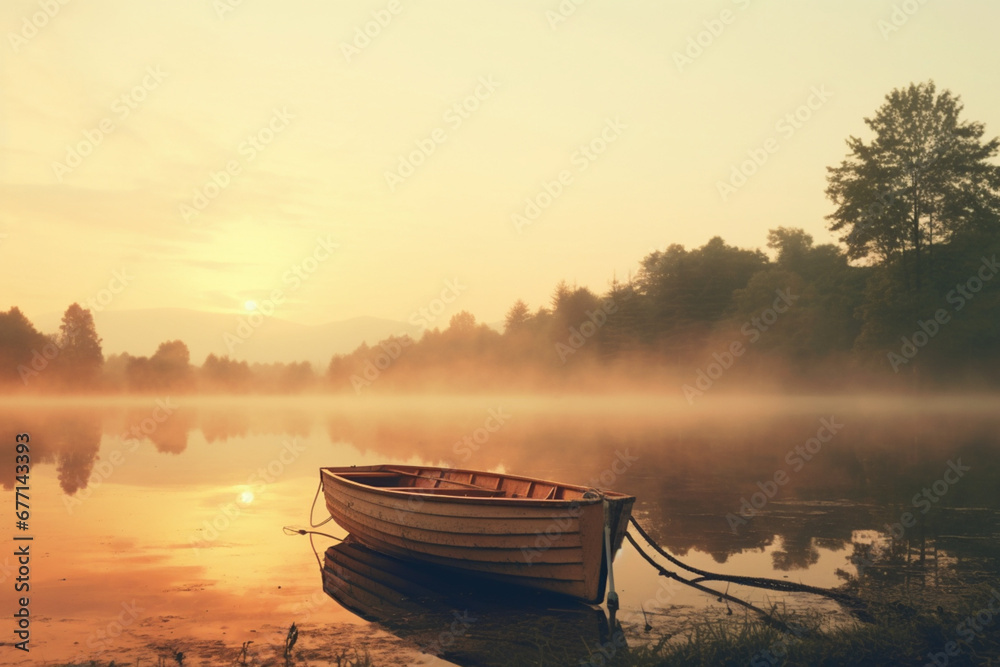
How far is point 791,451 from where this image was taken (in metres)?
30.2

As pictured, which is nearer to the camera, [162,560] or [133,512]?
[162,560]

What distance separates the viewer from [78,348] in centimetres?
11025

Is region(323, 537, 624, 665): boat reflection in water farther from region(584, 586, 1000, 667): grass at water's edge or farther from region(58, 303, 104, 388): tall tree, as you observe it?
region(58, 303, 104, 388): tall tree

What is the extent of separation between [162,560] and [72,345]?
110 m

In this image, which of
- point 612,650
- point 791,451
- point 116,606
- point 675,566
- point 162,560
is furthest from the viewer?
point 791,451

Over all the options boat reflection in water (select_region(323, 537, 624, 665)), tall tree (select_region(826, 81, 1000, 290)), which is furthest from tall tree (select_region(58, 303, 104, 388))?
boat reflection in water (select_region(323, 537, 624, 665))

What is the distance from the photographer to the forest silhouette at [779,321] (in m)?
51.2

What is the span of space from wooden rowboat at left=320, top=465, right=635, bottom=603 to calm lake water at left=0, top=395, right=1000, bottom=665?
462 mm

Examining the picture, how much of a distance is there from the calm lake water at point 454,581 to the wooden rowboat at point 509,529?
46 cm

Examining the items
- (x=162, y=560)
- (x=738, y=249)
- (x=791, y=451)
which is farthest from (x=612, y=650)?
(x=738, y=249)

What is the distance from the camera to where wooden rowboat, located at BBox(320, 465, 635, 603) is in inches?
436

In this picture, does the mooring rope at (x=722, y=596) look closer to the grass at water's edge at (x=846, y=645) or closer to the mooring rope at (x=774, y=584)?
the mooring rope at (x=774, y=584)

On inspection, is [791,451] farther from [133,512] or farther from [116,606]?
[116,606]

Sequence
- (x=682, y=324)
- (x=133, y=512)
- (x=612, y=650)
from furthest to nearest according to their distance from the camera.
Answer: (x=682, y=324) → (x=133, y=512) → (x=612, y=650)
